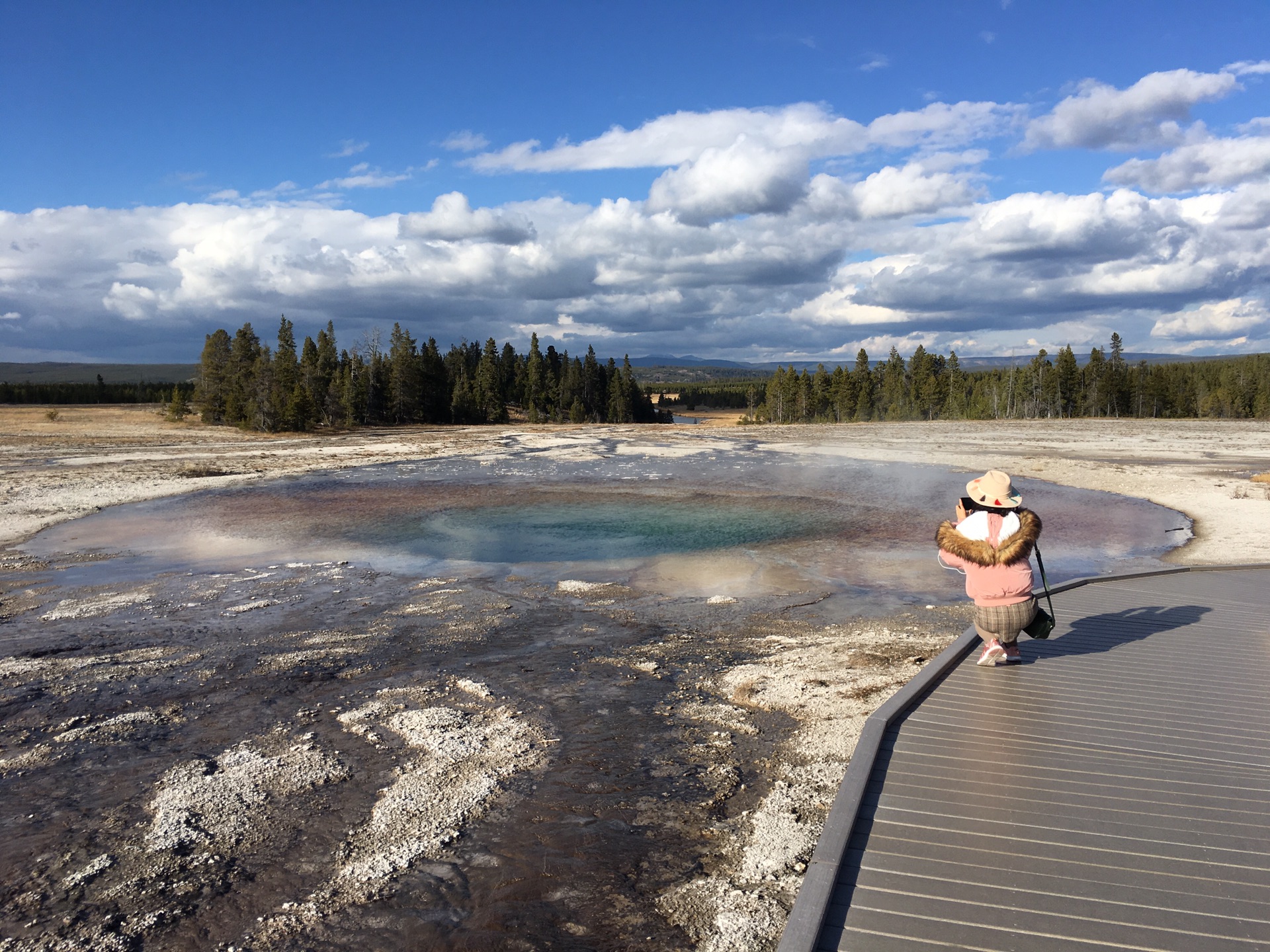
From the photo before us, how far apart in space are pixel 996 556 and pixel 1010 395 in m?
103

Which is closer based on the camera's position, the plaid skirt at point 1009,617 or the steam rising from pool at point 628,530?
the plaid skirt at point 1009,617

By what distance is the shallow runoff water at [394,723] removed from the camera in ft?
14.8

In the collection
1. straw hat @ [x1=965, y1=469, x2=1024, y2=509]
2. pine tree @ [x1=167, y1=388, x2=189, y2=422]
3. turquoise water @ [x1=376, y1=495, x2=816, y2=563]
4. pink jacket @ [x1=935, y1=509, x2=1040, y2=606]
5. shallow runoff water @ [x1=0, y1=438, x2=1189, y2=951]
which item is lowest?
shallow runoff water @ [x1=0, y1=438, x2=1189, y2=951]

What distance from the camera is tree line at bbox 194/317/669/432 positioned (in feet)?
182

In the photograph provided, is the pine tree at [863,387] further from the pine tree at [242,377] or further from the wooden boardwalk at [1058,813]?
the wooden boardwalk at [1058,813]

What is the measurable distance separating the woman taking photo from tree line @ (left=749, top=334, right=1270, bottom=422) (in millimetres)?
86525

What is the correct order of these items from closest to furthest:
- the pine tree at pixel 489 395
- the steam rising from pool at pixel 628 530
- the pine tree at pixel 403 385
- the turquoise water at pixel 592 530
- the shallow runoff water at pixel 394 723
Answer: the shallow runoff water at pixel 394 723, the steam rising from pool at pixel 628 530, the turquoise water at pixel 592 530, the pine tree at pixel 403 385, the pine tree at pixel 489 395

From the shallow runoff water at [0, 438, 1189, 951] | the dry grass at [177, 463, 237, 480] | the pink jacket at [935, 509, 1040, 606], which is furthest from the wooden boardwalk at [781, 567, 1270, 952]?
the dry grass at [177, 463, 237, 480]

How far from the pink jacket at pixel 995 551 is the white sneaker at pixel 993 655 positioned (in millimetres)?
357

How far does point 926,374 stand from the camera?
97.2 m

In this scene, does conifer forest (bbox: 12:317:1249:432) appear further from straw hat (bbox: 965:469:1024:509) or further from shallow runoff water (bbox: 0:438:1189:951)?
straw hat (bbox: 965:469:1024:509)

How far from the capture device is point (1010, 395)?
98875 millimetres

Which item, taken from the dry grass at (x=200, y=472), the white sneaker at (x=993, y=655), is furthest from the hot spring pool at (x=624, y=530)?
the white sneaker at (x=993, y=655)

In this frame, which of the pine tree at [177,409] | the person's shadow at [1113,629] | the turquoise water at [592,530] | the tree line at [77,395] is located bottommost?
the turquoise water at [592,530]
